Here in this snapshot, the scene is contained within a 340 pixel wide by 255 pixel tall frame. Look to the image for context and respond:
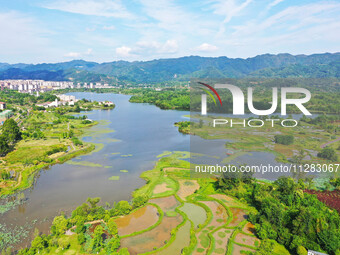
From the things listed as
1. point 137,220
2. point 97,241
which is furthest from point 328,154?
point 97,241

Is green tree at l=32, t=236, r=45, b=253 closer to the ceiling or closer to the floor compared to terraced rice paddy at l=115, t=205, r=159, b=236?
closer to the ceiling

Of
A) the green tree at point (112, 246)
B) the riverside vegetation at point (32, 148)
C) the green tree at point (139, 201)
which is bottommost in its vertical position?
the green tree at point (112, 246)

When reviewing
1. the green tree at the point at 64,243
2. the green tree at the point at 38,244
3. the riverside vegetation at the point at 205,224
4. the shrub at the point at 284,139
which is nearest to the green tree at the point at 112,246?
the riverside vegetation at the point at 205,224

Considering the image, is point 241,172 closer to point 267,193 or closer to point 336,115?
point 267,193

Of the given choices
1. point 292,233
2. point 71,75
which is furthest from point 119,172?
point 71,75

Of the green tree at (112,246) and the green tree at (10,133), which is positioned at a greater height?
the green tree at (10,133)

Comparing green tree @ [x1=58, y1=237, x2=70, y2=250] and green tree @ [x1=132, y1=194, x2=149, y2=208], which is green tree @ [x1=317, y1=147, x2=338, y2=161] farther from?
green tree @ [x1=58, y1=237, x2=70, y2=250]

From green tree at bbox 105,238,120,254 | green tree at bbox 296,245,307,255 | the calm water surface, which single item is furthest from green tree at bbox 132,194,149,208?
green tree at bbox 296,245,307,255

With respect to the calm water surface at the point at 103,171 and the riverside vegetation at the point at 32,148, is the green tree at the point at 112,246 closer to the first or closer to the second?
the calm water surface at the point at 103,171

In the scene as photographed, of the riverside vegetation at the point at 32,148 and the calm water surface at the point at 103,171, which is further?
the riverside vegetation at the point at 32,148

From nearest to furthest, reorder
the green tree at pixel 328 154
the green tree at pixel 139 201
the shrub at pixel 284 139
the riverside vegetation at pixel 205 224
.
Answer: the riverside vegetation at pixel 205 224 < the green tree at pixel 139 201 < the green tree at pixel 328 154 < the shrub at pixel 284 139
